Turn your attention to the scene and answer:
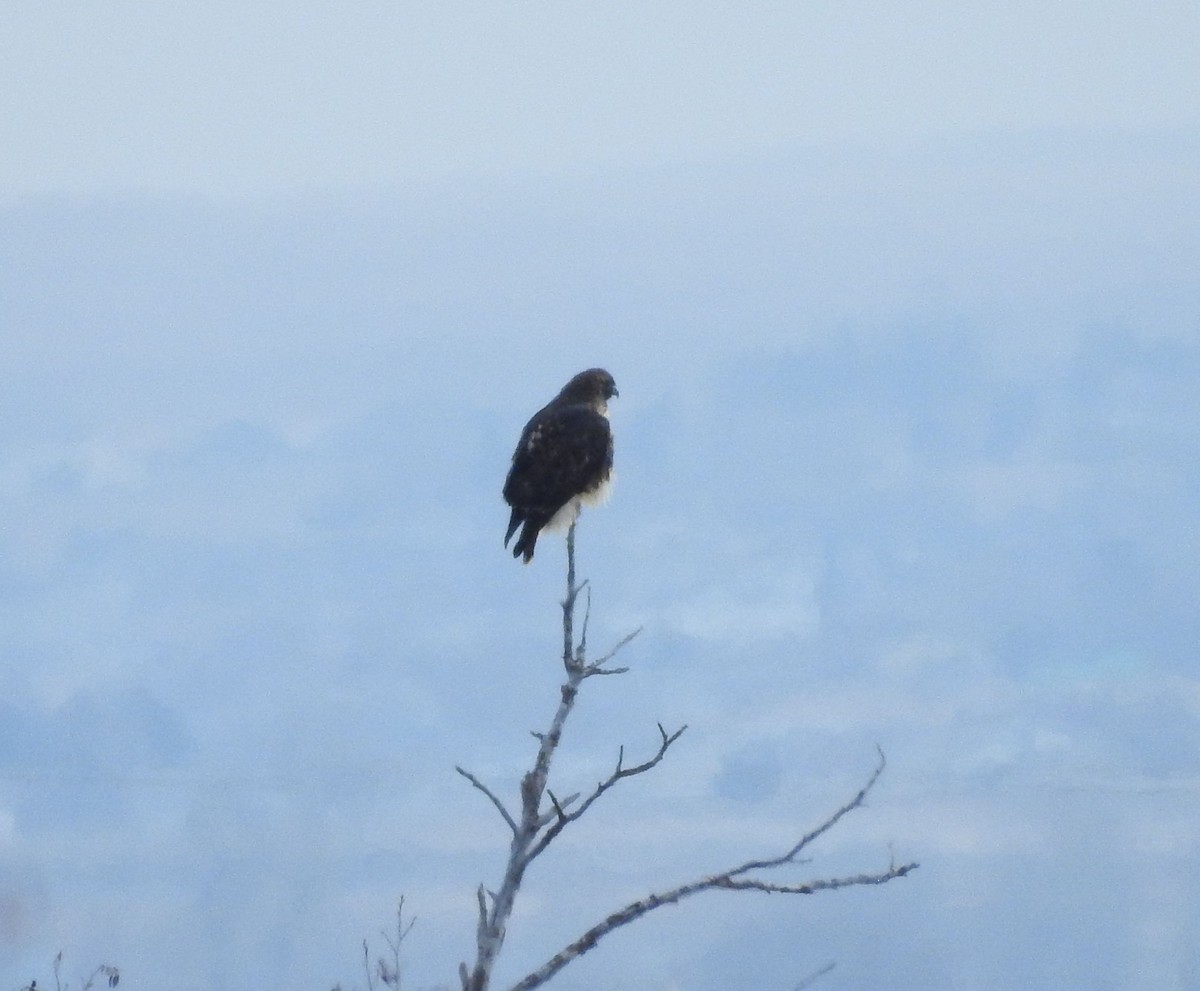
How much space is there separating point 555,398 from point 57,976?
610cm

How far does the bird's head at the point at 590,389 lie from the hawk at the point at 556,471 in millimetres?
529

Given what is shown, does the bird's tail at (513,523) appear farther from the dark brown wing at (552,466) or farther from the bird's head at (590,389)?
the bird's head at (590,389)

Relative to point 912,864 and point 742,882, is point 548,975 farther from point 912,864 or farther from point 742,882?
point 912,864

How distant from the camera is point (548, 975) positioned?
28.9 ft

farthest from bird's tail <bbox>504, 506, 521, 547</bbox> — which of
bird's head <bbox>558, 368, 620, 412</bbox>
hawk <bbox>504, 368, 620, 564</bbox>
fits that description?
bird's head <bbox>558, 368, 620, 412</bbox>

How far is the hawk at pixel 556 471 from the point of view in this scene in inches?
502

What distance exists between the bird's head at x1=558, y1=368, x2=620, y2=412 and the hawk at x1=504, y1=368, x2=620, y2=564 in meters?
0.53

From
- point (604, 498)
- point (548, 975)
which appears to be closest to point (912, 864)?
point (548, 975)

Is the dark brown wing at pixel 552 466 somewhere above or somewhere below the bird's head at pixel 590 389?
below

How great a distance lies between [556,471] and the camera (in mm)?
12922

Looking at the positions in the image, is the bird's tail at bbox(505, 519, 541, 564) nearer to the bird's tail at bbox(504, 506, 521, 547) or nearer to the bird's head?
the bird's tail at bbox(504, 506, 521, 547)

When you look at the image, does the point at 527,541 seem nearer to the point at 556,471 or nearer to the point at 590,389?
the point at 556,471

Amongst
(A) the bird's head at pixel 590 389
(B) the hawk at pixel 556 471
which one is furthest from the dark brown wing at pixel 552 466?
(A) the bird's head at pixel 590 389

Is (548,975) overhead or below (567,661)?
below
